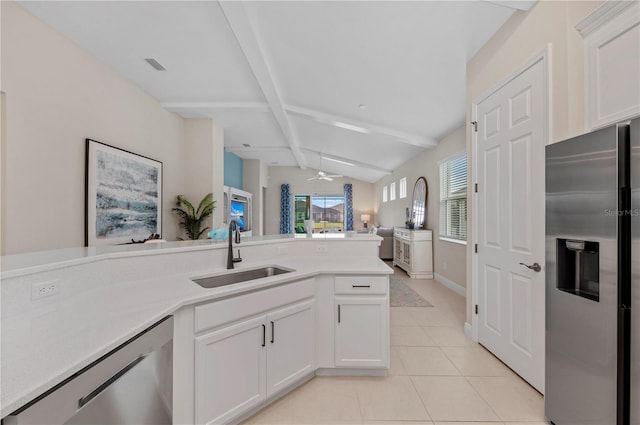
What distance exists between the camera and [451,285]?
15.3ft

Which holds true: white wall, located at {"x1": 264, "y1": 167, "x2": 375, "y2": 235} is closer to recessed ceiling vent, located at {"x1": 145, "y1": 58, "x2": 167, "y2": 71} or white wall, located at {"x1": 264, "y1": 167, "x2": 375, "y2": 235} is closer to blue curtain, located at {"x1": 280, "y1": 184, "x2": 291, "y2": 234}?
blue curtain, located at {"x1": 280, "y1": 184, "x2": 291, "y2": 234}

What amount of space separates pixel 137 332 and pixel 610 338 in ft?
6.75

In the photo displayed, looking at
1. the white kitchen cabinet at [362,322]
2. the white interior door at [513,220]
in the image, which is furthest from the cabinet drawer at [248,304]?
the white interior door at [513,220]

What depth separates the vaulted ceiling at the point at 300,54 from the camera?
89.8 inches

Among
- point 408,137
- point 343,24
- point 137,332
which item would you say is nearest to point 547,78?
point 343,24

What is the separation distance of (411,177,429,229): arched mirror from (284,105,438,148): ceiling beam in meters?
1.02

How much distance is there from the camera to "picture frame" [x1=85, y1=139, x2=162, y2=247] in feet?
9.62

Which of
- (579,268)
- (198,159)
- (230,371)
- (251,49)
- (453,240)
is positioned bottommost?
(230,371)

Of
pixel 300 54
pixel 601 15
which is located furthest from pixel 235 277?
pixel 601 15

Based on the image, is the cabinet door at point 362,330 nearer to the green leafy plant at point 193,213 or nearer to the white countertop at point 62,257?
the white countertop at point 62,257

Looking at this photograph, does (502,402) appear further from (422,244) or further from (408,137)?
(408,137)

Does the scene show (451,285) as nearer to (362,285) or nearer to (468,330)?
(468,330)

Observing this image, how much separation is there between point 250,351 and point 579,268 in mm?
1930

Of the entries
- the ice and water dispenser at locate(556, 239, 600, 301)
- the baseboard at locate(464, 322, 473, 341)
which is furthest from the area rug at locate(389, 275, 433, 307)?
the ice and water dispenser at locate(556, 239, 600, 301)
